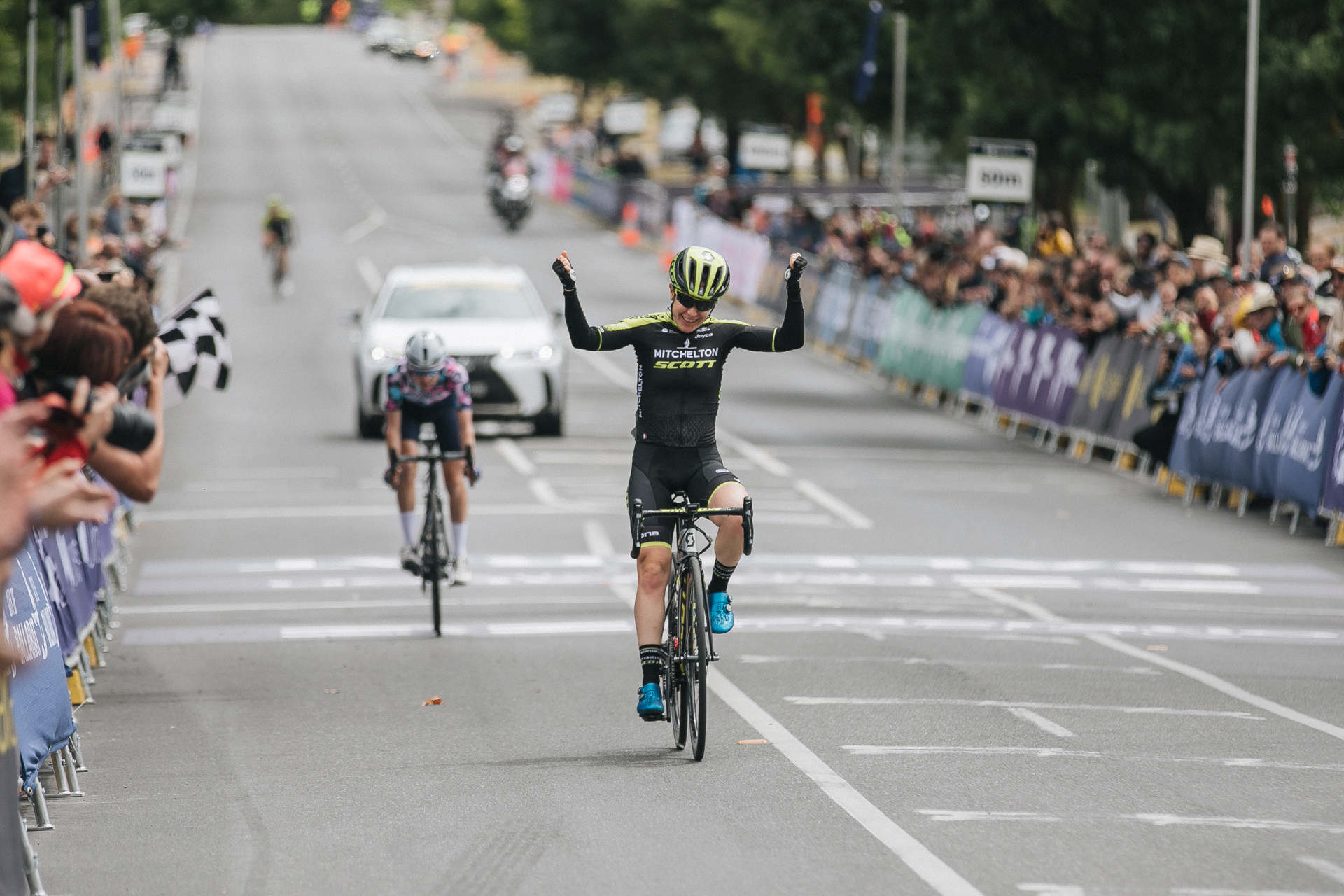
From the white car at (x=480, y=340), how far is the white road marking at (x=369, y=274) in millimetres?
20380

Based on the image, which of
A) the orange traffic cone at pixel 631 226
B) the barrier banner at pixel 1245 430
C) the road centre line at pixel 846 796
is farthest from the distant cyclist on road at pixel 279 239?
the road centre line at pixel 846 796

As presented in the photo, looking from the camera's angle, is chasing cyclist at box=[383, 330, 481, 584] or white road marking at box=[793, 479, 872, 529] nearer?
chasing cyclist at box=[383, 330, 481, 584]

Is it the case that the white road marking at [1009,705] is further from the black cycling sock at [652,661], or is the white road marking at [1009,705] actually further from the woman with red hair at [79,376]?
the woman with red hair at [79,376]

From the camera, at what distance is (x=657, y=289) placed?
49.3 metres

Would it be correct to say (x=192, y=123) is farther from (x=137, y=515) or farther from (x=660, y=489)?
(x=660, y=489)

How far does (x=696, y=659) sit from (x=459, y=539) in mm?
5407

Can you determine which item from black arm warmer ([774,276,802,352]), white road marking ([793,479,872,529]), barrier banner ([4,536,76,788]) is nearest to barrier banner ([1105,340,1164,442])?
white road marking ([793,479,872,529])

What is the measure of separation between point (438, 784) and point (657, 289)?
40306mm

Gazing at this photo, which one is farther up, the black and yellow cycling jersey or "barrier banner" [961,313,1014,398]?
the black and yellow cycling jersey

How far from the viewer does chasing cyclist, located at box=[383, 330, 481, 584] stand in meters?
14.4

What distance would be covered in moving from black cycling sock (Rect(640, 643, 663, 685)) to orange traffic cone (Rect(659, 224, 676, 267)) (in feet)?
149

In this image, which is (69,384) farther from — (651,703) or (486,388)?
(486,388)

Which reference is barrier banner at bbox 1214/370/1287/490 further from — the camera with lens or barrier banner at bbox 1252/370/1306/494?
the camera with lens

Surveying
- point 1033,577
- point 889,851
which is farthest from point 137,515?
point 889,851
